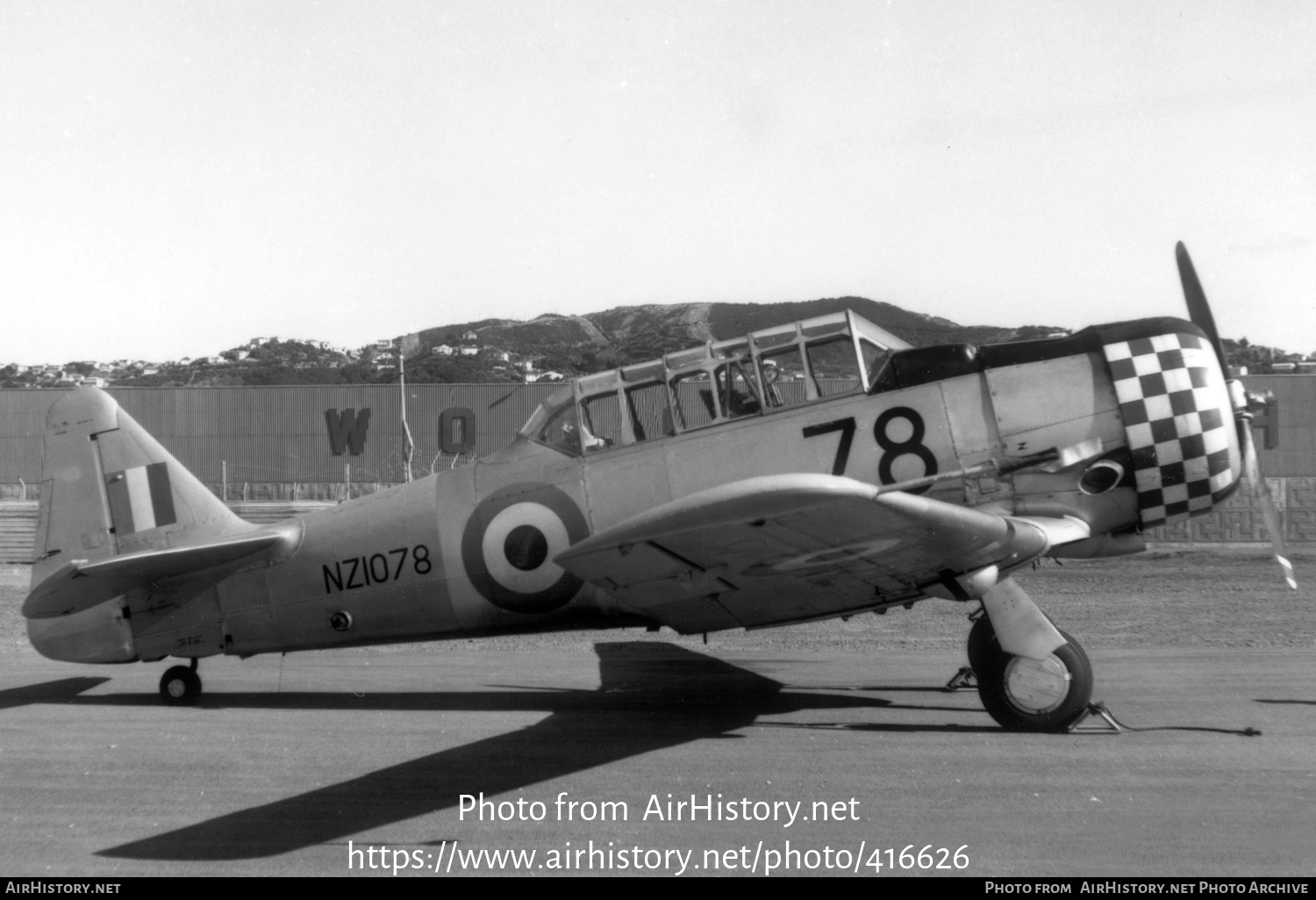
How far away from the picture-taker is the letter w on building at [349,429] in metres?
43.3

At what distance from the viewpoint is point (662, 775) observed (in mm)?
6664

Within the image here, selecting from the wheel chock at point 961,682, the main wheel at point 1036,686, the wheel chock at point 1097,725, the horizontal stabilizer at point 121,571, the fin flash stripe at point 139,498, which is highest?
the fin flash stripe at point 139,498

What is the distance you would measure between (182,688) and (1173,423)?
26.5ft

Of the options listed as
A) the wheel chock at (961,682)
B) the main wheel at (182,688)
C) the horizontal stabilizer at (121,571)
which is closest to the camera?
the horizontal stabilizer at (121,571)

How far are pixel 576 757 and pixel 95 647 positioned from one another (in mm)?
4542

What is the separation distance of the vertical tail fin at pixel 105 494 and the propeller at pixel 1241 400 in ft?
26.1

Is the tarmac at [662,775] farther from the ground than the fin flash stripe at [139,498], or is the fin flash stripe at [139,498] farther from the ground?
the fin flash stripe at [139,498]

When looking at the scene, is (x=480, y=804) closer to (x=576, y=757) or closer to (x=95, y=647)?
(x=576, y=757)

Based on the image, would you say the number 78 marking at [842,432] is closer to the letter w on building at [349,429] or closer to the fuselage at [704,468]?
the fuselage at [704,468]

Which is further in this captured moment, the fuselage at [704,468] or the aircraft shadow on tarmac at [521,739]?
the fuselage at [704,468]

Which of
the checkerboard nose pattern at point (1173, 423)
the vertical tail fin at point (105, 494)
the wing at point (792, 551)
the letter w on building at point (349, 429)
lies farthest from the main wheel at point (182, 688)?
the letter w on building at point (349, 429)

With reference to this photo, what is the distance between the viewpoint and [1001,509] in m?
7.66

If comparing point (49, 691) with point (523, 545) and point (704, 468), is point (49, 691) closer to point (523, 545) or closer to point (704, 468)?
point (523, 545)

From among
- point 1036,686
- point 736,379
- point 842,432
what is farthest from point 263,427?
point 1036,686
